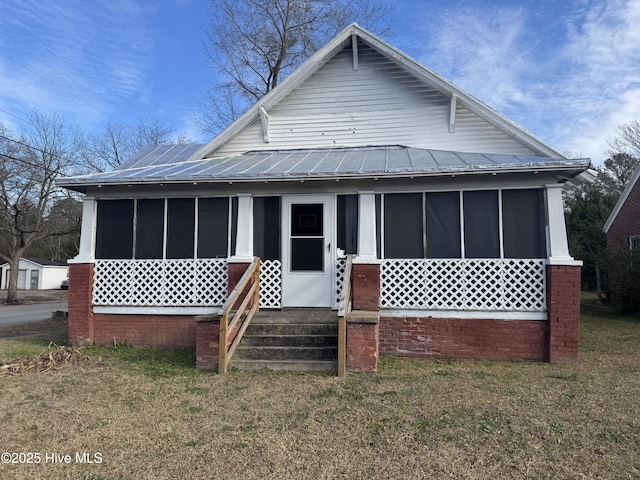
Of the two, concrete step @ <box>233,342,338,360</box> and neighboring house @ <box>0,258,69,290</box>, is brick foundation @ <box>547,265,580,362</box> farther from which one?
neighboring house @ <box>0,258,69,290</box>

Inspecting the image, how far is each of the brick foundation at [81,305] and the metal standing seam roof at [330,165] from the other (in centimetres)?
178

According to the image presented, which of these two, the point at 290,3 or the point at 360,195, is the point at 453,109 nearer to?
the point at 360,195

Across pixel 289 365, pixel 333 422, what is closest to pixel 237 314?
pixel 289 365

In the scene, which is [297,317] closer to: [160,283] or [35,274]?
[160,283]

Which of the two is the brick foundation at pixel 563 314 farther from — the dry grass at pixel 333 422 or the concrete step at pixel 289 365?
the concrete step at pixel 289 365

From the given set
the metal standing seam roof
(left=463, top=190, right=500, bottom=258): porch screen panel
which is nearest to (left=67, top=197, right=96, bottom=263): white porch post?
the metal standing seam roof

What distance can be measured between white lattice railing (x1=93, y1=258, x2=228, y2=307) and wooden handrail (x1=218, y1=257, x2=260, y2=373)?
0.69 meters

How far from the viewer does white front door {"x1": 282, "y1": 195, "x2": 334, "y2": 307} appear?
28.9 feet

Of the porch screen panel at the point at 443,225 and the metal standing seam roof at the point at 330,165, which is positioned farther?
the porch screen panel at the point at 443,225

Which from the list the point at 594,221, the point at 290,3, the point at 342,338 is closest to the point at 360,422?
the point at 342,338

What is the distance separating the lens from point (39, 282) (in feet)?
143

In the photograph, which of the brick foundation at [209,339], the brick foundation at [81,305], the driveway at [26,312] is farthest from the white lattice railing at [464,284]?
the driveway at [26,312]

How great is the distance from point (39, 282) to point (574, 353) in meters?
48.3

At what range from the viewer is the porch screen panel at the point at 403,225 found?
8.48 metres
